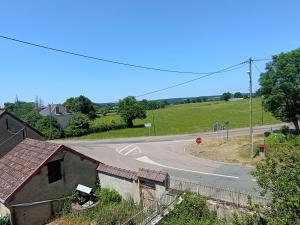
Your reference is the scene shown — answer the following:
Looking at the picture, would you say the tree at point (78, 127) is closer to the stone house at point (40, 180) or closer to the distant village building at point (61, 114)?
the distant village building at point (61, 114)

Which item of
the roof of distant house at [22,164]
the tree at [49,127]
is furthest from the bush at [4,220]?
the tree at [49,127]

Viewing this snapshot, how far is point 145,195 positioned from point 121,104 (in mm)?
53079

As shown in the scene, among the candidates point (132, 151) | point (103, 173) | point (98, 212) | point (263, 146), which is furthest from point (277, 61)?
point (98, 212)

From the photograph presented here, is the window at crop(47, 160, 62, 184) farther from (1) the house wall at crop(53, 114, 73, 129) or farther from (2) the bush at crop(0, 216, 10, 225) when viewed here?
(1) the house wall at crop(53, 114, 73, 129)

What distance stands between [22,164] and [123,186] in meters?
6.36

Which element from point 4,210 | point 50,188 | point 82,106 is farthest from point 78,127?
point 4,210

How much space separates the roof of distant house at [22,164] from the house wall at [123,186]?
2.22m

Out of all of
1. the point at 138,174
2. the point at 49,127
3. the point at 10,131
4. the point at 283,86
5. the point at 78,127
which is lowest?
the point at 138,174

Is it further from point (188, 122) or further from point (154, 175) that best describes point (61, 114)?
point (154, 175)

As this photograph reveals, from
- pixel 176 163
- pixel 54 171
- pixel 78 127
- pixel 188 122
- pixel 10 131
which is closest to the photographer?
pixel 54 171

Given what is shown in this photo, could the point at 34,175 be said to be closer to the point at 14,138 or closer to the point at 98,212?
the point at 98,212

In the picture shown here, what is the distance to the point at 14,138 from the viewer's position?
2539 cm

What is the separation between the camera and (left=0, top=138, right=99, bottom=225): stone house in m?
16.8

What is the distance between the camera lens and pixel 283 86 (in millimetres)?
33188
